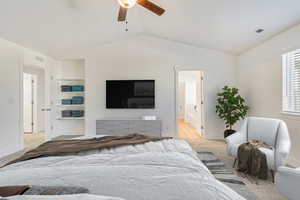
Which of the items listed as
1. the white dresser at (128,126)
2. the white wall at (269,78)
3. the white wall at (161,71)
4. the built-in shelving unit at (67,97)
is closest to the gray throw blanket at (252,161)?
the white wall at (269,78)

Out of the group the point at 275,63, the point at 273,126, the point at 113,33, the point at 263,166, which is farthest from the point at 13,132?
the point at 275,63

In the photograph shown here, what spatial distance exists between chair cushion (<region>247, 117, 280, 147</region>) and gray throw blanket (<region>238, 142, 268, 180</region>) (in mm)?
334

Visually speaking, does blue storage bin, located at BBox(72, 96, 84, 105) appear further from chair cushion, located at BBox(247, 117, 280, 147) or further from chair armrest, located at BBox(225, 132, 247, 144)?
chair cushion, located at BBox(247, 117, 280, 147)

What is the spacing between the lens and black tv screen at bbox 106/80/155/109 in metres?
5.34

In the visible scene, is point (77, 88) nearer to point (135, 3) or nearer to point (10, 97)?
point (10, 97)

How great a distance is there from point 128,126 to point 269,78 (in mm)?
3521

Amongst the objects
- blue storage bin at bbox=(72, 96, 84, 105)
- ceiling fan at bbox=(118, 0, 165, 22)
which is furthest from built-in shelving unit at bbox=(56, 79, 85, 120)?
ceiling fan at bbox=(118, 0, 165, 22)

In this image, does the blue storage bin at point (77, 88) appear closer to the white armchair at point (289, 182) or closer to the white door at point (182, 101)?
the white armchair at point (289, 182)

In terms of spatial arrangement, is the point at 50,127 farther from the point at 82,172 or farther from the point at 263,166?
the point at 263,166

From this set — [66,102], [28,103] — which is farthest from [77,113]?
[28,103]

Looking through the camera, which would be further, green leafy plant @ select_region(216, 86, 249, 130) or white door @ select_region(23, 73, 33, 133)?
white door @ select_region(23, 73, 33, 133)

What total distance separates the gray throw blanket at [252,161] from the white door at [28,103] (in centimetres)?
684

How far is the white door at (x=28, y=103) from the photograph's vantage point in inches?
262

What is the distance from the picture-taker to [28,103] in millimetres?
6758
